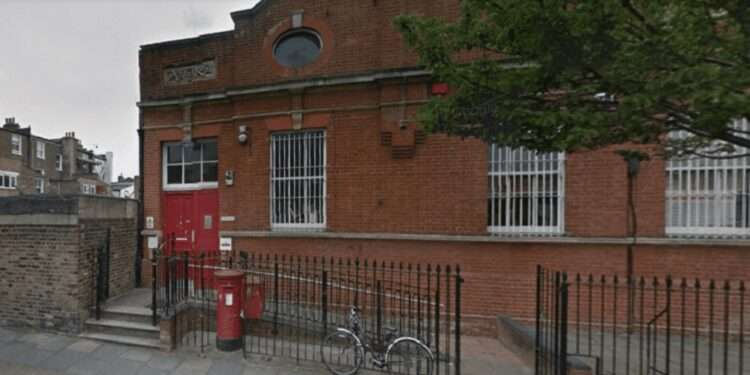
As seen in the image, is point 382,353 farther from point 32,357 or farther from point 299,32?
point 299,32

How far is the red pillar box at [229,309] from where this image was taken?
228 inches

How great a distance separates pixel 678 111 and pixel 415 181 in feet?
15.4

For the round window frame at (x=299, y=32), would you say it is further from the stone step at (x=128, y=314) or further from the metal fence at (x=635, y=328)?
the metal fence at (x=635, y=328)

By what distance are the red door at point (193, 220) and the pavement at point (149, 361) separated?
9.62ft

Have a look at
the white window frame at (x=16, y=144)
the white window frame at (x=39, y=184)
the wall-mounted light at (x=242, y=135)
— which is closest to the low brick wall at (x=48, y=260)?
the wall-mounted light at (x=242, y=135)

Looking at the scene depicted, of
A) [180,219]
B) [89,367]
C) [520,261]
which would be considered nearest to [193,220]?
[180,219]

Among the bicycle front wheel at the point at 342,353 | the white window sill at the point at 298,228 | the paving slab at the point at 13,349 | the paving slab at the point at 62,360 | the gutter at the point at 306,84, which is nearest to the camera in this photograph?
the bicycle front wheel at the point at 342,353

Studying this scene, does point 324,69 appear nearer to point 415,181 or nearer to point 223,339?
point 415,181

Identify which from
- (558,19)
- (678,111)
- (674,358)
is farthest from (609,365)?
(558,19)

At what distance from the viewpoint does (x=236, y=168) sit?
8.48 meters

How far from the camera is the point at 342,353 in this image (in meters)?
5.64

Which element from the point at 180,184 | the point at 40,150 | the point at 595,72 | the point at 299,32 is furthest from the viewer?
the point at 40,150

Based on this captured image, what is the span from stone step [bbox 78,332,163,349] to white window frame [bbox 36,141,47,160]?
39.3m

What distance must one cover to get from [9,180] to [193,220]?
111ft
